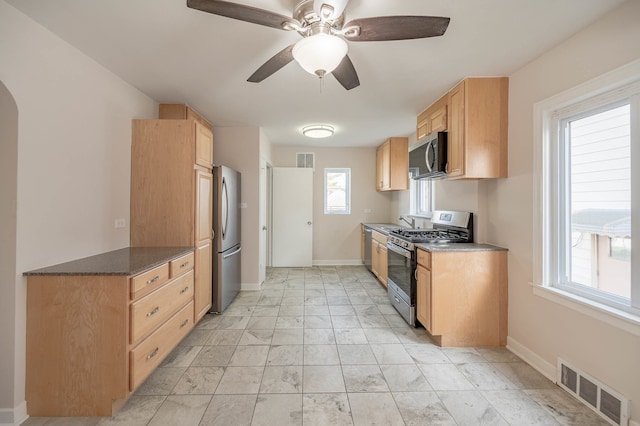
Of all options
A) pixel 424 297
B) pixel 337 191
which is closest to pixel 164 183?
pixel 424 297

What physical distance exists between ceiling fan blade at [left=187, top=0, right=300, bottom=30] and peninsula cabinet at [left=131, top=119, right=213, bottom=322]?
1.46 meters

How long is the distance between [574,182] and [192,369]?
3189 millimetres

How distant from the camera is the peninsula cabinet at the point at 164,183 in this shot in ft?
8.33

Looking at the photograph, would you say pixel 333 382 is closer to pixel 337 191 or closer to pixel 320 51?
pixel 320 51

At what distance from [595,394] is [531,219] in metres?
1.18

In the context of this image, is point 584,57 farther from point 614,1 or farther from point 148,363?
point 148,363

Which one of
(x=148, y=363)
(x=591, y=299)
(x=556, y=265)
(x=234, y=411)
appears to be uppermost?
(x=556, y=265)

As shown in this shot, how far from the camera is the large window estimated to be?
5.09 feet

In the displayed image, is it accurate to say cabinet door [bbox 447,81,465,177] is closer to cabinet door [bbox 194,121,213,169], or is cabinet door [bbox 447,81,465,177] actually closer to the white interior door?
cabinet door [bbox 194,121,213,169]

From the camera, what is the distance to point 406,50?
2.00m

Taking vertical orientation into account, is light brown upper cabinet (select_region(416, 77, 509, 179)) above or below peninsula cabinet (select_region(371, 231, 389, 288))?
above

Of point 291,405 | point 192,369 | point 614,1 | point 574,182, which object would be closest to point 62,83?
point 192,369

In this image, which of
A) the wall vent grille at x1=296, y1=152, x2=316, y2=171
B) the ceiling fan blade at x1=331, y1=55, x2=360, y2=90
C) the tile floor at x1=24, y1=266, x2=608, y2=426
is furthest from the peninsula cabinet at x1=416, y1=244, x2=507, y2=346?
the wall vent grille at x1=296, y1=152, x2=316, y2=171

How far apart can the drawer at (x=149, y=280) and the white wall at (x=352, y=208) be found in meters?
3.75
